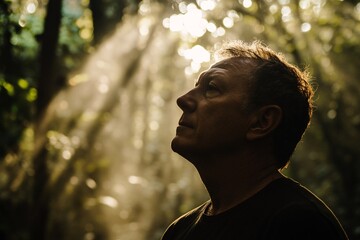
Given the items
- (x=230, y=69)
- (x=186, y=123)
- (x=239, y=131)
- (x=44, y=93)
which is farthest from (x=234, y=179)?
(x=44, y=93)

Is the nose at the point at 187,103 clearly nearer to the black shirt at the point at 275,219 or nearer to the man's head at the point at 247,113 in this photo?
the man's head at the point at 247,113

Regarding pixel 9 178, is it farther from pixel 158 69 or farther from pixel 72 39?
pixel 158 69

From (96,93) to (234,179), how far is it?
6599 millimetres

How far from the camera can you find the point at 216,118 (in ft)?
7.60

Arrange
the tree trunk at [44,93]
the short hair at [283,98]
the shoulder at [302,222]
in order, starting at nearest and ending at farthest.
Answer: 1. the shoulder at [302,222]
2. the short hair at [283,98]
3. the tree trunk at [44,93]

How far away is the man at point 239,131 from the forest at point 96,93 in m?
1.57

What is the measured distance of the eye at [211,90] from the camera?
2402 mm

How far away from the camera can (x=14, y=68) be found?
518 centimetres

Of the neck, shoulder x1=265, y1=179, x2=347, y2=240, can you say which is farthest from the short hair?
shoulder x1=265, y1=179, x2=347, y2=240

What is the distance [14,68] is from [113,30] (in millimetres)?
2493

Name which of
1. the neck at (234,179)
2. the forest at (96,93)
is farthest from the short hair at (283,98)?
the forest at (96,93)

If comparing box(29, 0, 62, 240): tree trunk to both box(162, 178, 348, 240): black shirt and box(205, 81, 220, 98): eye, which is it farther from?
box(162, 178, 348, 240): black shirt

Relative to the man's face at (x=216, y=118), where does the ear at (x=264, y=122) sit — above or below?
below

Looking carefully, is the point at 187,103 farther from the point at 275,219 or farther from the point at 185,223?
the point at 275,219
